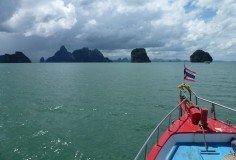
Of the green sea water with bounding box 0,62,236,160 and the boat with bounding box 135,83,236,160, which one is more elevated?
the boat with bounding box 135,83,236,160

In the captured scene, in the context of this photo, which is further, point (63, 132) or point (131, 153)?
point (63, 132)

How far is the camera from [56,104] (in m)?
40.6

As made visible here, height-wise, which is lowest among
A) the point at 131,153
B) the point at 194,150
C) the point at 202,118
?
the point at 131,153

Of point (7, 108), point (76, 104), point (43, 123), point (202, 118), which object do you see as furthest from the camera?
point (76, 104)

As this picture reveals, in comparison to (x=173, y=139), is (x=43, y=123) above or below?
below

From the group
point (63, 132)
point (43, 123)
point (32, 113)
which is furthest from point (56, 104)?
point (63, 132)

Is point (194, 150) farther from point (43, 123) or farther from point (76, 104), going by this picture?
point (76, 104)

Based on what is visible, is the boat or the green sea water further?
the green sea water

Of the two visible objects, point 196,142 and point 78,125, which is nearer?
point 196,142

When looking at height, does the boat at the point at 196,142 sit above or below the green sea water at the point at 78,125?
above

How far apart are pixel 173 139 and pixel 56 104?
28.6 metres

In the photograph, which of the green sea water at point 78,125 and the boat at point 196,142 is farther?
the green sea water at point 78,125

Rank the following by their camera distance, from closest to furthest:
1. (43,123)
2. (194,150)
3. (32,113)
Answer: (194,150)
(43,123)
(32,113)

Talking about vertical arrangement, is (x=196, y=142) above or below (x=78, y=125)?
A: above
